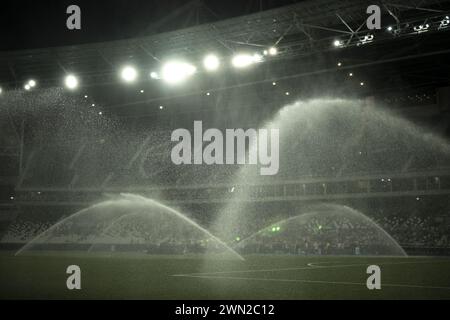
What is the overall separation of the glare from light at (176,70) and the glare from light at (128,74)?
1.82m

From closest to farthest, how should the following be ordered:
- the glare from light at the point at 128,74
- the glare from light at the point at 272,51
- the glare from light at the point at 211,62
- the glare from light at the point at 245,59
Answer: the glare from light at the point at 272,51
the glare from light at the point at 245,59
the glare from light at the point at 211,62
the glare from light at the point at 128,74

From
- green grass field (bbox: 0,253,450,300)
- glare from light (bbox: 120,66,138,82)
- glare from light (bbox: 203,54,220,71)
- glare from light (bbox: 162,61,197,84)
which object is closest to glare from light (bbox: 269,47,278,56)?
glare from light (bbox: 203,54,220,71)

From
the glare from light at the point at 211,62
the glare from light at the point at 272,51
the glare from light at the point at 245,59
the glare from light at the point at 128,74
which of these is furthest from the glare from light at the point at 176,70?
the glare from light at the point at 272,51

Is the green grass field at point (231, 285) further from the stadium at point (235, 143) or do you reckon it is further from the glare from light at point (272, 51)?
the glare from light at point (272, 51)

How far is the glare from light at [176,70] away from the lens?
30047 millimetres

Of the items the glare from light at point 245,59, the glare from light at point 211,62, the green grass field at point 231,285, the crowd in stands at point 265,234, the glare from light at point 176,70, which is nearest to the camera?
the green grass field at point 231,285

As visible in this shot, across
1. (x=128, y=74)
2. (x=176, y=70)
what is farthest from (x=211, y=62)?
(x=128, y=74)

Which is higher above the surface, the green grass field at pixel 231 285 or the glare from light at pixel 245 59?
the glare from light at pixel 245 59

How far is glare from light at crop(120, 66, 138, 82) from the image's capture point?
29734mm

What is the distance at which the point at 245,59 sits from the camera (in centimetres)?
2822

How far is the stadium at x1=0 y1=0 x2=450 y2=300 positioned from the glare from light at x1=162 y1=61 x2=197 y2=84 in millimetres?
114
